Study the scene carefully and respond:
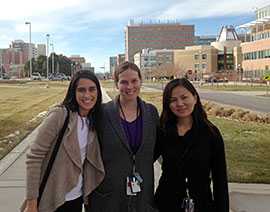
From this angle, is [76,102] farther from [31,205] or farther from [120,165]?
[31,205]

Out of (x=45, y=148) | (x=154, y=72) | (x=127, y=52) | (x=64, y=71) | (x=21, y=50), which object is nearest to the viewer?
(x=45, y=148)

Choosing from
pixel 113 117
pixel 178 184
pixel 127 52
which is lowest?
pixel 178 184

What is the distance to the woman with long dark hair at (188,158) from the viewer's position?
306cm

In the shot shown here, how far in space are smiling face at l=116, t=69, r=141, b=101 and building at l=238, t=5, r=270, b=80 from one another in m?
91.1

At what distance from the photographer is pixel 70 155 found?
10.1ft

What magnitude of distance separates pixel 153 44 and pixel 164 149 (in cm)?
18283

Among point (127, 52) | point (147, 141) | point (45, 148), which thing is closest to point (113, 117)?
point (147, 141)

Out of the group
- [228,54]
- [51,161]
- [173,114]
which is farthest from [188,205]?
[228,54]

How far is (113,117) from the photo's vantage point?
10.4 feet

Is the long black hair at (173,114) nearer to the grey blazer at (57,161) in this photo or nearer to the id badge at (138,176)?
the id badge at (138,176)

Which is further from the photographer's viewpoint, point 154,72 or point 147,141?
point 154,72

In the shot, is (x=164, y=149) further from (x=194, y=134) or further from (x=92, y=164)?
(x=92, y=164)

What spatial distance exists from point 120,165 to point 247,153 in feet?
24.6

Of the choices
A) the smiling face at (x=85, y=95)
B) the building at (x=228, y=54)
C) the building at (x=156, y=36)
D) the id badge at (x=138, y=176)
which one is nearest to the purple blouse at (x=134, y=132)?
the id badge at (x=138, y=176)
